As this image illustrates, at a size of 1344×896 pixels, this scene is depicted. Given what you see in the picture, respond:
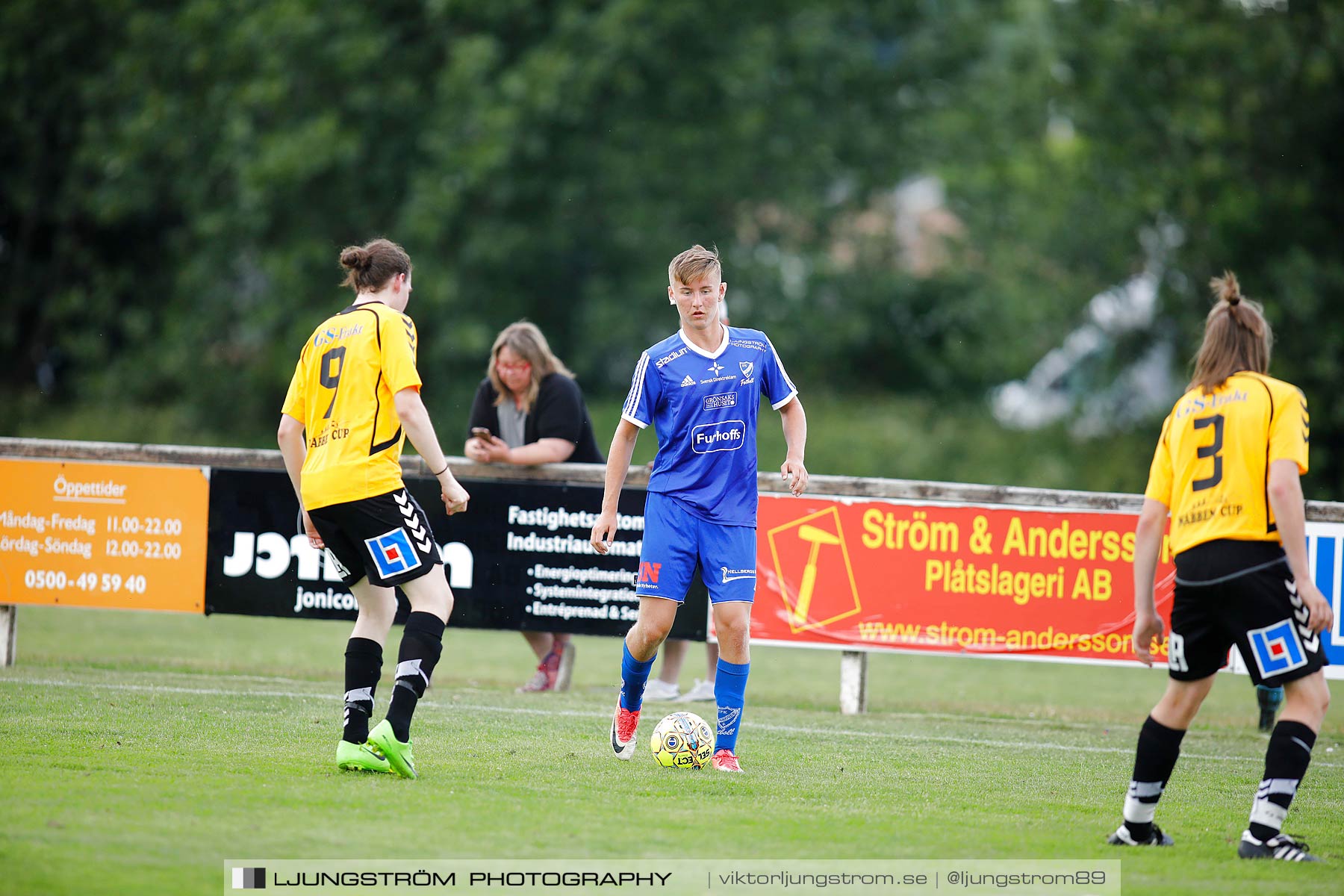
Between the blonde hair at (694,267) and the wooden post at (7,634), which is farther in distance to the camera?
the wooden post at (7,634)

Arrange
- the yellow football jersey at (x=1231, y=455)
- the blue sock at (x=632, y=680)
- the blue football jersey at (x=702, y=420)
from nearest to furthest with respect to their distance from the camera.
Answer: the yellow football jersey at (x=1231, y=455), the blue football jersey at (x=702, y=420), the blue sock at (x=632, y=680)

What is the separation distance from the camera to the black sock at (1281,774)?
17.0 ft

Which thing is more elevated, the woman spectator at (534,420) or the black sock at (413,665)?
the woman spectator at (534,420)

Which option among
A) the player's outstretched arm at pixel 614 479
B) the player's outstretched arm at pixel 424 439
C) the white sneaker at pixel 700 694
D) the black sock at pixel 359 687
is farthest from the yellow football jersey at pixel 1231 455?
the white sneaker at pixel 700 694

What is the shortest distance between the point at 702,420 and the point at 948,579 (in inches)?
126

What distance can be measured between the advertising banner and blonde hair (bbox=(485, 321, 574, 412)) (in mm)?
1753

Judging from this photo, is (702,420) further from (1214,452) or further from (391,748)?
(1214,452)

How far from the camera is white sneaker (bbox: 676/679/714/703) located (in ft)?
30.7

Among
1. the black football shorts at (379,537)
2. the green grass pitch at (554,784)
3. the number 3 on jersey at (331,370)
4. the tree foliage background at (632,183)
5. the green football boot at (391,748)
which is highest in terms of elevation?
the tree foliage background at (632,183)

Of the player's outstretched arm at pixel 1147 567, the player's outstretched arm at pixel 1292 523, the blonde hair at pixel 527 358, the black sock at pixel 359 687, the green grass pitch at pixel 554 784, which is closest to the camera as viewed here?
the green grass pitch at pixel 554 784

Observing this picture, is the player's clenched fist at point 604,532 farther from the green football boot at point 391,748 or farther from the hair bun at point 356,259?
the hair bun at point 356,259

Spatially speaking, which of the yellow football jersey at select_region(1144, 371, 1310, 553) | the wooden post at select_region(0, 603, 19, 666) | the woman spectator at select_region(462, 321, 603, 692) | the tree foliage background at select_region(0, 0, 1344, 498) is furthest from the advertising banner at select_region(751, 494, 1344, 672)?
the tree foliage background at select_region(0, 0, 1344, 498)

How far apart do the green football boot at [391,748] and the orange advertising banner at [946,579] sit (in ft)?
11.9

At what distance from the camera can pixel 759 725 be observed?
8.33 metres
